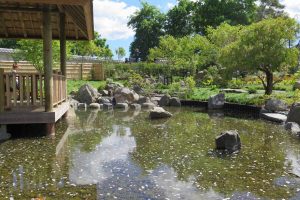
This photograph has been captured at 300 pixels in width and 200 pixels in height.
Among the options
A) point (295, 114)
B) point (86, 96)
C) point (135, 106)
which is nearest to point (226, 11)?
point (86, 96)

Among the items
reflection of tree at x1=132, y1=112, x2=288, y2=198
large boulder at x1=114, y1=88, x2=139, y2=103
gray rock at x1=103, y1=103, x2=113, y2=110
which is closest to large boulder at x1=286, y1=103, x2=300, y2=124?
reflection of tree at x1=132, y1=112, x2=288, y2=198

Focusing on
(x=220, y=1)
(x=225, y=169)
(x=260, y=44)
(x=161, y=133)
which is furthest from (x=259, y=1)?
(x=225, y=169)

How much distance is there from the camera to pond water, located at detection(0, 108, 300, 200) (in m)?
5.87

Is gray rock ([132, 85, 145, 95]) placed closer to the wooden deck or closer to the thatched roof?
the thatched roof

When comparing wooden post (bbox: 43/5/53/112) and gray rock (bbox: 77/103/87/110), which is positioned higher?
wooden post (bbox: 43/5/53/112)

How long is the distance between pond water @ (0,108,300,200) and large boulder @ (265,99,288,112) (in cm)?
307

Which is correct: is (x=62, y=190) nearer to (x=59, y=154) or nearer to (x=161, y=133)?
(x=59, y=154)

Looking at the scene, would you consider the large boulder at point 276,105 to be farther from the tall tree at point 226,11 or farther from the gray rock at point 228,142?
the tall tree at point 226,11

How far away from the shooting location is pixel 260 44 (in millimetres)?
16781

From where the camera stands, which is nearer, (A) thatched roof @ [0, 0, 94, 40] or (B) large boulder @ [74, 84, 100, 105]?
(A) thatched roof @ [0, 0, 94, 40]

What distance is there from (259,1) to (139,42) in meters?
18.5

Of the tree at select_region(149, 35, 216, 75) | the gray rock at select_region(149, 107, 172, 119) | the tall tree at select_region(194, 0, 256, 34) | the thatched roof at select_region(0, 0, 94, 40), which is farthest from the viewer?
the tall tree at select_region(194, 0, 256, 34)

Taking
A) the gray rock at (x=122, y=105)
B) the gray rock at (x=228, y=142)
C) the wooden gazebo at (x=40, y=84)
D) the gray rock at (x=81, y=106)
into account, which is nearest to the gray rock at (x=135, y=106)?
the gray rock at (x=122, y=105)

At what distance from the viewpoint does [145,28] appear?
182 ft
